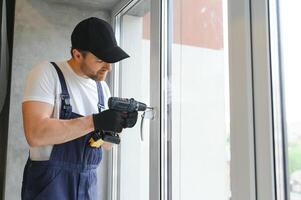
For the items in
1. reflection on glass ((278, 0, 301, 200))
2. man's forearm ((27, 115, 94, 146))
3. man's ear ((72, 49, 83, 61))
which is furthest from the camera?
man's ear ((72, 49, 83, 61))

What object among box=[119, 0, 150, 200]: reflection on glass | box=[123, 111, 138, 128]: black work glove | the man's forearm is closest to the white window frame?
box=[123, 111, 138, 128]: black work glove

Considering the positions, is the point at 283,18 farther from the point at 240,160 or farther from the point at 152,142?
the point at 152,142

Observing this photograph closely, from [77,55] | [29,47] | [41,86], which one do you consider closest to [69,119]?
[41,86]

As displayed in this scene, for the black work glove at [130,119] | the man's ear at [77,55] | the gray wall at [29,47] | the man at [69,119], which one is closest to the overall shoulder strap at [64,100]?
the man at [69,119]

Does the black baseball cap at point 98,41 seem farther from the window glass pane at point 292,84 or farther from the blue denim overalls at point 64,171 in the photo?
the window glass pane at point 292,84

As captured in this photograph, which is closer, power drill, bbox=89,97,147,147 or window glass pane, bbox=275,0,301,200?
window glass pane, bbox=275,0,301,200

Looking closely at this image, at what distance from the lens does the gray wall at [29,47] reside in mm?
2254

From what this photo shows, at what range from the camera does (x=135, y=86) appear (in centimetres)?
240

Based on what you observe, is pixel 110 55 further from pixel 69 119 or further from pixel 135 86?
pixel 135 86

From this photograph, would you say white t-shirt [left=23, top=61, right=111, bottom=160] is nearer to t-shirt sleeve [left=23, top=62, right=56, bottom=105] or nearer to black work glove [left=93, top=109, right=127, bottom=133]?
t-shirt sleeve [left=23, top=62, right=56, bottom=105]

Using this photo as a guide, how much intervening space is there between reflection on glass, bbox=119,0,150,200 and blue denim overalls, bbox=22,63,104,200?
62 cm

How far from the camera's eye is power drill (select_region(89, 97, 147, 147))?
1474mm

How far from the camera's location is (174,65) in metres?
1.81

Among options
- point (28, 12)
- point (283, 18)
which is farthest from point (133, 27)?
point (283, 18)
